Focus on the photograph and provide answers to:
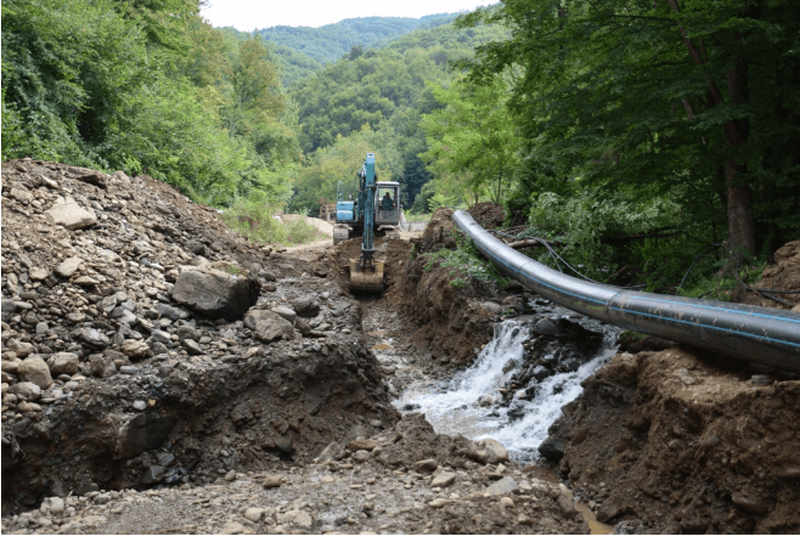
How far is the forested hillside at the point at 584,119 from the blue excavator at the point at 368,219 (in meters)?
2.63

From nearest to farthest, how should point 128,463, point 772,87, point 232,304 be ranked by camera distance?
point 128,463
point 772,87
point 232,304

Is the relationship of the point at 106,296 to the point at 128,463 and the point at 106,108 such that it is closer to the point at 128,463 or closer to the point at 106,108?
the point at 128,463

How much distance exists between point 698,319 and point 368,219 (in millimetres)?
12149

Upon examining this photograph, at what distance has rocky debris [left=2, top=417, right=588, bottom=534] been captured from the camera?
4184 millimetres

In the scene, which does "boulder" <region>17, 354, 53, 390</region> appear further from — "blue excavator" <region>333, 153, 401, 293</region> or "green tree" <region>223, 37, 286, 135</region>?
"green tree" <region>223, 37, 286, 135</region>

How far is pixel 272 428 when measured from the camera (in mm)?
6344

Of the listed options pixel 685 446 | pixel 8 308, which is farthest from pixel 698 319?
pixel 8 308

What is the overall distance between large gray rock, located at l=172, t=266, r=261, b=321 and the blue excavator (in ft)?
26.0

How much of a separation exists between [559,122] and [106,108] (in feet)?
44.3

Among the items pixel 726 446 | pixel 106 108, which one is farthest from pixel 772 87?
pixel 106 108

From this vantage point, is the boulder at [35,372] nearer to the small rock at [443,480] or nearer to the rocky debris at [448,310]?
the small rock at [443,480]

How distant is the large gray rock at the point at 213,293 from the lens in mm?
7676

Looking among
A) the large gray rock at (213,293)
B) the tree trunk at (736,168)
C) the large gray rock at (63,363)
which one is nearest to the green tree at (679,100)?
the tree trunk at (736,168)

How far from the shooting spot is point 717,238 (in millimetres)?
8117
